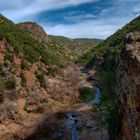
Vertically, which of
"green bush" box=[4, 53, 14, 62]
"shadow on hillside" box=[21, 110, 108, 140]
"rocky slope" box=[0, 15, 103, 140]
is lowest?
"shadow on hillside" box=[21, 110, 108, 140]

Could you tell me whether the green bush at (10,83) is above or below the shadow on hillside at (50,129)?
above

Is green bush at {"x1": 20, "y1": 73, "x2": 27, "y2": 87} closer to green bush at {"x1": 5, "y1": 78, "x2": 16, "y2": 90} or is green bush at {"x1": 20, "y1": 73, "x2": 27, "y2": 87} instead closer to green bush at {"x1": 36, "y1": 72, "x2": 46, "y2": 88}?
green bush at {"x1": 5, "y1": 78, "x2": 16, "y2": 90}

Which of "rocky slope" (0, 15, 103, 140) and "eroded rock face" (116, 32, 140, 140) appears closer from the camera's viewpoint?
"eroded rock face" (116, 32, 140, 140)

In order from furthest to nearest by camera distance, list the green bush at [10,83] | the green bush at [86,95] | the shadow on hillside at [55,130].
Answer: the green bush at [86,95] < the green bush at [10,83] < the shadow on hillside at [55,130]

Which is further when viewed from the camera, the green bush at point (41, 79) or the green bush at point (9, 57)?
the green bush at point (41, 79)

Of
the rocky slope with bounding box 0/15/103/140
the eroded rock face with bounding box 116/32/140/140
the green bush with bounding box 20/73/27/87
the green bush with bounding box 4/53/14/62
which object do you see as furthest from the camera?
the green bush with bounding box 4/53/14/62

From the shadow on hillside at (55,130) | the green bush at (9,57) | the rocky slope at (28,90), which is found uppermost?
the green bush at (9,57)

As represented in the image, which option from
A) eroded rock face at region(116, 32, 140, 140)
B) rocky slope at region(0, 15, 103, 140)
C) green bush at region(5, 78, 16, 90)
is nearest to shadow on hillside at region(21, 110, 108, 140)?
rocky slope at region(0, 15, 103, 140)

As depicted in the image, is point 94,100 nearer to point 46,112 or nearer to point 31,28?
point 46,112

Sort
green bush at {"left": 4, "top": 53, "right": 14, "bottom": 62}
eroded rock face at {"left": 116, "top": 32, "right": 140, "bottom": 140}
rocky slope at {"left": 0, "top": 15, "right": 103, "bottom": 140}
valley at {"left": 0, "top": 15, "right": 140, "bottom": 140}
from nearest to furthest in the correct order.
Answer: eroded rock face at {"left": 116, "top": 32, "right": 140, "bottom": 140}, valley at {"left": 0, "top": 15, "right": 140, "bottom": 140}, rocky slope at {"left": 0, "top": 15, "right": 103, "bottom": 140}, green bush at {"left": 4, "top": 53, "right": 14, "bottom": 62}

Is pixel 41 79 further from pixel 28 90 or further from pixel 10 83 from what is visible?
pixel 10 83

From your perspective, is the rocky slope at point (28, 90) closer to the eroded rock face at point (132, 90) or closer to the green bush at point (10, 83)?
the green bush at point (10, 83)

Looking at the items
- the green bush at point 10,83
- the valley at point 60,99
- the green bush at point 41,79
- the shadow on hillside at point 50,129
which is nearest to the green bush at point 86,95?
the valley at point 60,99

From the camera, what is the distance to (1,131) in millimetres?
55188
